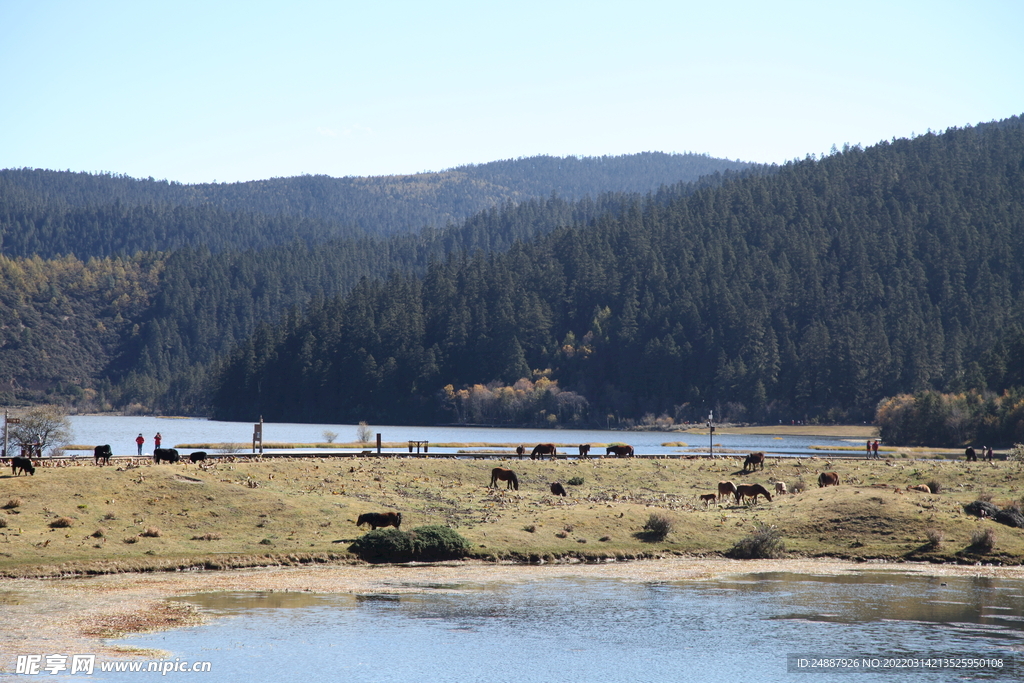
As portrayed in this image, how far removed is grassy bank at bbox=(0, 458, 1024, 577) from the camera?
146ft

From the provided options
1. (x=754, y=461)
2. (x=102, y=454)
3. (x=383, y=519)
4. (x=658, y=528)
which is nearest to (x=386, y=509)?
(x=383, y=519)

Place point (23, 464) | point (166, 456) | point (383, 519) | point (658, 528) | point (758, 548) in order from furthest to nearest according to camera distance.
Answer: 1. point (166, 456)
2. point (658, 528)
3. point (758, 548)
4. point (23, 464)
5. point (383, 519)

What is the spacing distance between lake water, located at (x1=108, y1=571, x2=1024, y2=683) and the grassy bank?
7923 millimetres

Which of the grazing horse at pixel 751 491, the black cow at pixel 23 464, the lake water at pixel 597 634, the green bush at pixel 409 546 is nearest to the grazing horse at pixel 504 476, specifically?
the grazing horse at pixel 751 491

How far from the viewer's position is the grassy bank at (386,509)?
44.5 metres

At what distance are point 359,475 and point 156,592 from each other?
25.9 m

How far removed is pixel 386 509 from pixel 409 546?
296 inches

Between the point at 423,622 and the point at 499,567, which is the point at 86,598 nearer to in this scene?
the point at 423,622

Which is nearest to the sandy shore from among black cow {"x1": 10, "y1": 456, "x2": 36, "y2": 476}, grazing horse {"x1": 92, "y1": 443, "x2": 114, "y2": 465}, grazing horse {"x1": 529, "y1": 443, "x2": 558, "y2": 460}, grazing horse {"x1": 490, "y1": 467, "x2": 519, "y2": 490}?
black cow {"x1": 10, "y1": 456, "x2": 36, "y2": 476}

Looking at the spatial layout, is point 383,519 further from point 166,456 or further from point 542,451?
point 542,451

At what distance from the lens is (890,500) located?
2222 inches

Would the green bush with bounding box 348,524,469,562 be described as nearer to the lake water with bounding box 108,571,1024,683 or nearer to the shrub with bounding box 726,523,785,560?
the lake water with bounding box 108,571,1024,683

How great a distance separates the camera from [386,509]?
54719 millimetres

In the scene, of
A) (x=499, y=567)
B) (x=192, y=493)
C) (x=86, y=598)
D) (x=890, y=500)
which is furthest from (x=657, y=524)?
(x=86, y=598)
